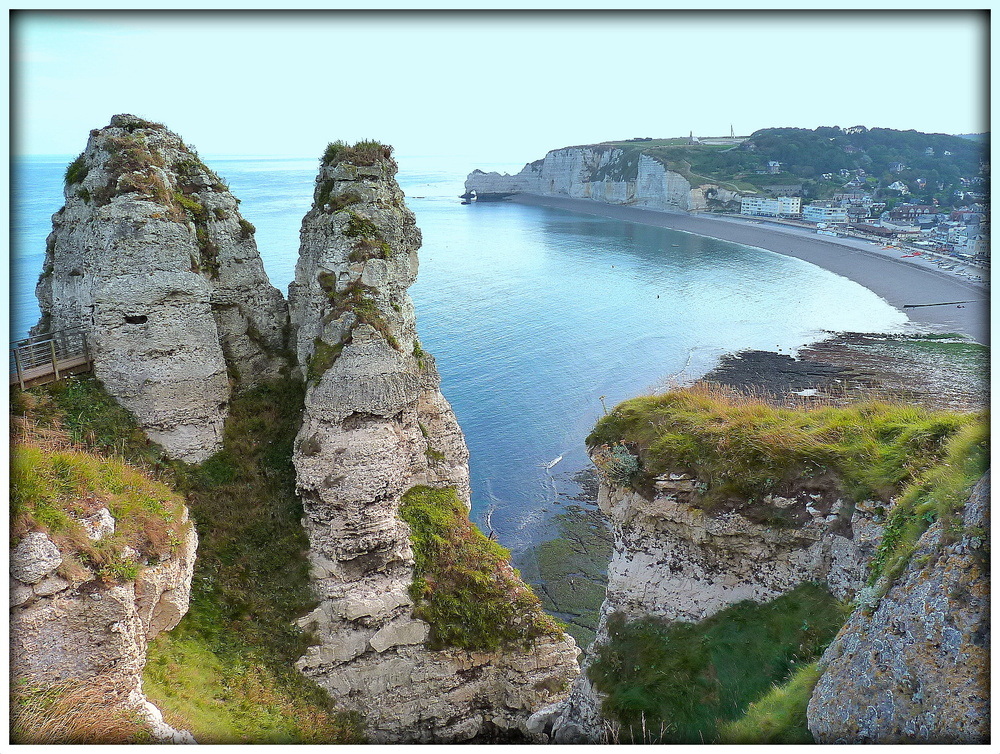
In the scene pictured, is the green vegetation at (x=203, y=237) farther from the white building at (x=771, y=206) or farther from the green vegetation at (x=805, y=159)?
the green vegetation at (x=805, y=159)

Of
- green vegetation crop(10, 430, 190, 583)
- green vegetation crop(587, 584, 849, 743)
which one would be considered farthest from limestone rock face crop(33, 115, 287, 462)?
green vegetation crop(587, 584, 849, 743)

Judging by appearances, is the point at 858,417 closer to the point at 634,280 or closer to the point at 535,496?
the point at 535,496

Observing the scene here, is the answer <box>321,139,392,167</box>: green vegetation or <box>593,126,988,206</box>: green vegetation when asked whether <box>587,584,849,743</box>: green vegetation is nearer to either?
<box>321,139,392,167</box>: green vegetation

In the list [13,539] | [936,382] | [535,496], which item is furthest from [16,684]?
[936,382]

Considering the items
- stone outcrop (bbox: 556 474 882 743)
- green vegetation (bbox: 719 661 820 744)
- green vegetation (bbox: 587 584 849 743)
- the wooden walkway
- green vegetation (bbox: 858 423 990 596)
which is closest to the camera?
green vegetation (bbox: 858 423 990 596)

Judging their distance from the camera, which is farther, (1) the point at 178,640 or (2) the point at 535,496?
(2) the point at 535,496

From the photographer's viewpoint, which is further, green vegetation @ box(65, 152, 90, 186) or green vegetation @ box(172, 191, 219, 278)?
green vegetation @ box(172, 191, 219, 278)
